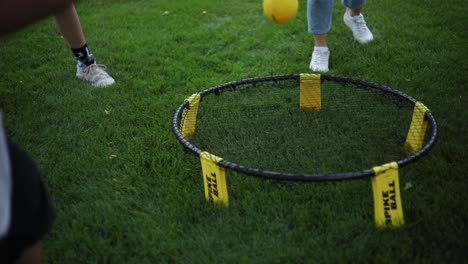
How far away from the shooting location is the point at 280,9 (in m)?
2.47

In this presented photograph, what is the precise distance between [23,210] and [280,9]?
1.88 metres

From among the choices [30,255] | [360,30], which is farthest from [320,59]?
[30,255]

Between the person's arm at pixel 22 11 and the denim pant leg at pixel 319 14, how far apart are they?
262cm

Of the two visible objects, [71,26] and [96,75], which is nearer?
[71,26]

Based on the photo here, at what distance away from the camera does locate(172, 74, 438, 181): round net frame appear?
7.09 feet

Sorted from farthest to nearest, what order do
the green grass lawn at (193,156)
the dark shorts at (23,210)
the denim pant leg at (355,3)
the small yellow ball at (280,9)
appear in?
the denim pant leg at (355,3) < the small yellow ball at (280,9) < the green grass lawn at (193,156) < the dark shorts at (23,210)

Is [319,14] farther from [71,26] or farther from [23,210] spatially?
[23,210]

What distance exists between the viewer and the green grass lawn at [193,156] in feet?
5.72

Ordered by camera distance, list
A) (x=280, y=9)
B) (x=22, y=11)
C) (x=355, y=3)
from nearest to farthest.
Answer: (x=22, y=11) → (x=280, y=9) → (x=355, y=3)

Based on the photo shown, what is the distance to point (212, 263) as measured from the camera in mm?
1660

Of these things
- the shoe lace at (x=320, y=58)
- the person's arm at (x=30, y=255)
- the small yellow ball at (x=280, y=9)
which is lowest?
the shoe lace at (x=320, y=58)

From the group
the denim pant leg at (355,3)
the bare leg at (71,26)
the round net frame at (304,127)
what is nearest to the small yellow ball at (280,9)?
the round net frame at (304,127)

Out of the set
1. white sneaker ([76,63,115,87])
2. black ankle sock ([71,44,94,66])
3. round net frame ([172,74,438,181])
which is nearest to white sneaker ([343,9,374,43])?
round net frame ([172,74,438,181])

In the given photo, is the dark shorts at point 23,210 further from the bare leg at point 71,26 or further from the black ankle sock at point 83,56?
the black ankle sock at point 83,56
